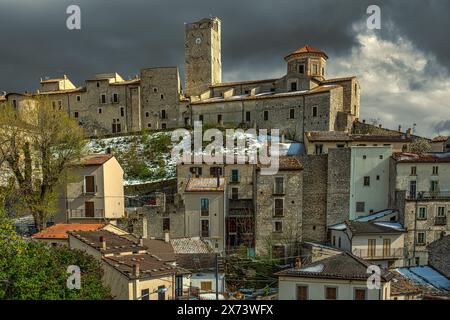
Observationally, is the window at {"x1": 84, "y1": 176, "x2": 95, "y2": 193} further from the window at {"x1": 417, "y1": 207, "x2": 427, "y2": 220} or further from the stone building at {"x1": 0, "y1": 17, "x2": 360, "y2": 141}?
the stone building at {"x1": 0, "y1": 17, "x2": 360, "y2": 141}

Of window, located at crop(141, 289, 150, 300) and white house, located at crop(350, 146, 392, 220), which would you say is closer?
window, located at crop(141, 289, 150, 300)

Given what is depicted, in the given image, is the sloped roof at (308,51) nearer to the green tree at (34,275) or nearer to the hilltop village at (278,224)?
the hilltop village at (278,224)

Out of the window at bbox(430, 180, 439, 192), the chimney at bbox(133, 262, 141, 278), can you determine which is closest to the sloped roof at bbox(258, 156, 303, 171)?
the window at bbox(430, 180, 439, 192)

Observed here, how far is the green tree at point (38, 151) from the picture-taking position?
103 feet

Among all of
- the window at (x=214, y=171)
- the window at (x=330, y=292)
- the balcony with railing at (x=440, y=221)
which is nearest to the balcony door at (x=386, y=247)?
the balcony with railing at (x=440, y=221)

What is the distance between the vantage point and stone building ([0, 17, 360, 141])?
57594mm

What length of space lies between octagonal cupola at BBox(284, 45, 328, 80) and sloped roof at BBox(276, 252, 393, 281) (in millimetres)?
46086

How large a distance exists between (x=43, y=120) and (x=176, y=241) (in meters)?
15.1

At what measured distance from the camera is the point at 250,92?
64.6 m

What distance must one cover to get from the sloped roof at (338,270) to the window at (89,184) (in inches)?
759

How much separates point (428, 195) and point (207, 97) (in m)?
43.0

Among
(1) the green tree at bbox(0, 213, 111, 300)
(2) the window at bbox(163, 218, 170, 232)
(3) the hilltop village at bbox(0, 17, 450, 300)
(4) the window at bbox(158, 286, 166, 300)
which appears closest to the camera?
(1) the green tree at bbox(0, 213, 111, 300)

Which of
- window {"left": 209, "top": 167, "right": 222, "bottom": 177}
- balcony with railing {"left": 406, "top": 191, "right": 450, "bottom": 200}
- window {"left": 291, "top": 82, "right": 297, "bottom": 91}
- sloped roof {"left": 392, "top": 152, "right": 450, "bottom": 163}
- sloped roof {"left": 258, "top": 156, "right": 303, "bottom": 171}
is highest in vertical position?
window {"left": 291, "top": 82, "right": 297, "bottom": 91}
